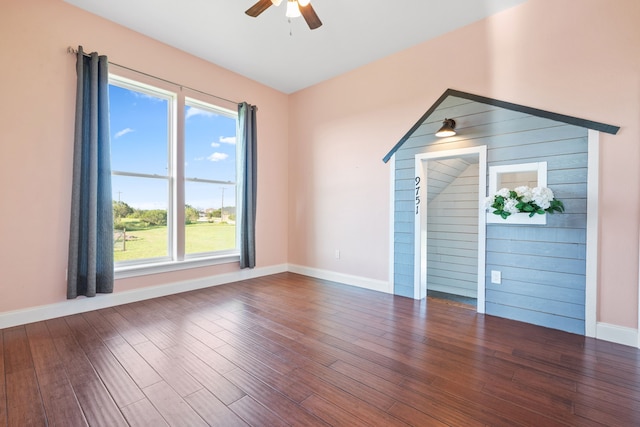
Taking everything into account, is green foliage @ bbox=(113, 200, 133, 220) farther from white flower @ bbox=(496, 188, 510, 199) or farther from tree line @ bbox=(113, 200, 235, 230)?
white flower @ bbox=(496, 188, 510, 199)

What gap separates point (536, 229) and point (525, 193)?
409 mm

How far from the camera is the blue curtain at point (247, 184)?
13.5 ft

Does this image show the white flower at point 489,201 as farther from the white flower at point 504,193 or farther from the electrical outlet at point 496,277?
the electrical outlet at point 496,277

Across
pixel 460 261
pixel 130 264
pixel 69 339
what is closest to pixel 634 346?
pixel 460 261

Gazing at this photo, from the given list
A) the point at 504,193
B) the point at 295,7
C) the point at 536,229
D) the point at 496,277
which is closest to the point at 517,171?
the point at 504,193

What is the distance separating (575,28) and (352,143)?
96.6 inches

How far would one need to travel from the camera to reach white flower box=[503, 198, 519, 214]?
2535 mm

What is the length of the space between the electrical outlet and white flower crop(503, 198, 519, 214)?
2.18 ft

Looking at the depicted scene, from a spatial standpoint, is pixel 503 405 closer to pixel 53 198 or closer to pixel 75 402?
pixel 75 402

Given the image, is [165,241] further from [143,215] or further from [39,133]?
[39,133]

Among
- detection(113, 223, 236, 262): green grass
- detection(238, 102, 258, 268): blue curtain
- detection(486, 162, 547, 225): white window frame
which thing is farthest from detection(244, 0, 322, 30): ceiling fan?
detection(113, 223, 236, 262): green grass

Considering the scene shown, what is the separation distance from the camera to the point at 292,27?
10.0 feet

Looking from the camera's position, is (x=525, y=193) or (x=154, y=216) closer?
(x=525, y=193)

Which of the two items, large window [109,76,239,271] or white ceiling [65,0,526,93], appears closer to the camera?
white ceiling [65,0,526,93]
